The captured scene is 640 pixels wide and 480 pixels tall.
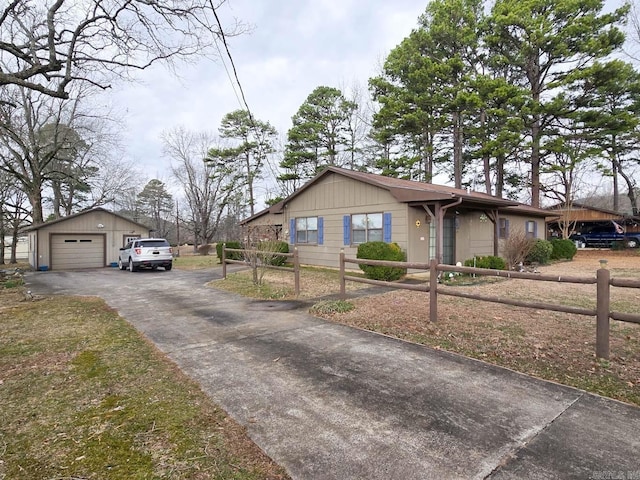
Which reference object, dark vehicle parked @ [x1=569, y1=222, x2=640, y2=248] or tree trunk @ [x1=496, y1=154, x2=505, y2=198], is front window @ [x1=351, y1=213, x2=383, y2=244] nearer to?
tree trunk @ [x1=496, y1=154, x2=505, y2=198]

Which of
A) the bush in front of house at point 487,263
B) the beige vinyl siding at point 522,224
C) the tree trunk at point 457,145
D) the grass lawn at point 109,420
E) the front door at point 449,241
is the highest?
the tree trunk at point 457,145

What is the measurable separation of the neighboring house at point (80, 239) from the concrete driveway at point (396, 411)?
1616 cm

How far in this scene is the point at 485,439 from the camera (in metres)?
2.40

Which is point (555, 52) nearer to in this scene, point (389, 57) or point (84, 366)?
point (389, 57)

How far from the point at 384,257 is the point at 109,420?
8.56m

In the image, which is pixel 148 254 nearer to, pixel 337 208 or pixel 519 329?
pixel 337 208

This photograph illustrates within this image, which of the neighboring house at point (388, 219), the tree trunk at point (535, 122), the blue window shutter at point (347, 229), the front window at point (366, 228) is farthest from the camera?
the tree trunk at point (535, 122)

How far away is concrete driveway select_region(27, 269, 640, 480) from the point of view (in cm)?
214

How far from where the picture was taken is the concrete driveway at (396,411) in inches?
84.2

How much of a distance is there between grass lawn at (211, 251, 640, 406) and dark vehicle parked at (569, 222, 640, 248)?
70.8 feet

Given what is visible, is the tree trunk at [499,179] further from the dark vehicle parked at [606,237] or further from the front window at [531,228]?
the dark vehicle parked at [606,237]

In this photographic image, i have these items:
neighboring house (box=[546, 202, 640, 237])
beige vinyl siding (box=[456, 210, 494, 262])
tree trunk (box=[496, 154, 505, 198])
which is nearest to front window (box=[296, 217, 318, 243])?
beige vinyl siding (box=[456, 210, 494, 262])

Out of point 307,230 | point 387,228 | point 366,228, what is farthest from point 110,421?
point 307,230

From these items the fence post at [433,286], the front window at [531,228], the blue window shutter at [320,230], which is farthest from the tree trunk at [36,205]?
the front window at [531,228]
